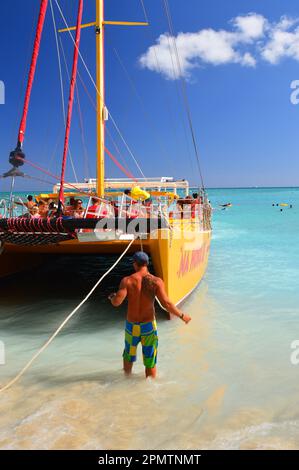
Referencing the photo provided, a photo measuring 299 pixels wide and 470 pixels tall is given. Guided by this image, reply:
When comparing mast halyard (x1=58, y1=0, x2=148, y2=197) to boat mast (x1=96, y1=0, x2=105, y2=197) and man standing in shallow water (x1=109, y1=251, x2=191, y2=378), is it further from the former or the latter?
man standing in shallow water (x1=109, y1=251, x2=191, y2=378)

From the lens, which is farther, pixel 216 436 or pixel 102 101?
pixel 102 101

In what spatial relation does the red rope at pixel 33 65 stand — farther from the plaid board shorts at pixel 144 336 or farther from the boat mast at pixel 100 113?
the plaid board shorts at pixel 144 336

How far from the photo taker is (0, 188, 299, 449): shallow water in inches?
147

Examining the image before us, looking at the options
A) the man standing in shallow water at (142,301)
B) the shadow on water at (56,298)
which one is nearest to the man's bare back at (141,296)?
the man standing in shallow water at (142,301)

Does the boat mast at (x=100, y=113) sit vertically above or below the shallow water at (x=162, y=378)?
above

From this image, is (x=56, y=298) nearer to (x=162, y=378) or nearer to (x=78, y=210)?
(x=78, y=210)

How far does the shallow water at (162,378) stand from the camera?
3744 millimetres

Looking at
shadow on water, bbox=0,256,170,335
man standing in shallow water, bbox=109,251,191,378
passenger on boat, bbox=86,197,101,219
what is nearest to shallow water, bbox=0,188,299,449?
shadow on water, bbox=0,256,170,335

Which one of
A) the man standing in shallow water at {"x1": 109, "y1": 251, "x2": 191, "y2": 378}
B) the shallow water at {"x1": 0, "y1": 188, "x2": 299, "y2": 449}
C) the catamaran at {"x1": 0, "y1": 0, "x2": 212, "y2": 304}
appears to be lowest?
the shallow water at {"x1": 0, "y1": 188, "x2": 299, "y2": 449}

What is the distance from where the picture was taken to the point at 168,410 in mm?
4223

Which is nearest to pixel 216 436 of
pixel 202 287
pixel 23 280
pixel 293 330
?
pixel 293 330

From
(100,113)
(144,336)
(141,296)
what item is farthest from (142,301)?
(100,113)
